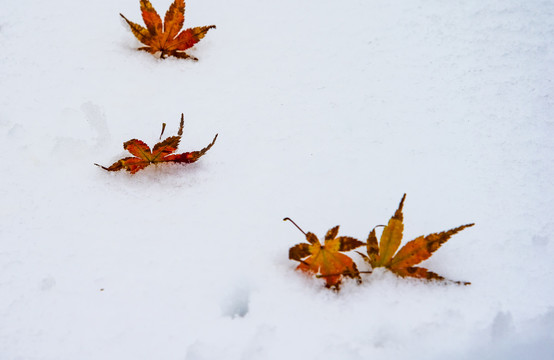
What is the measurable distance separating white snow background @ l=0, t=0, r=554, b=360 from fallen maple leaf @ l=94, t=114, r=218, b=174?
35 millimetres

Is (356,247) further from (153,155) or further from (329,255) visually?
(153,155)

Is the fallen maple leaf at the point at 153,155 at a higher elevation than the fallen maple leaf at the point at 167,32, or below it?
below

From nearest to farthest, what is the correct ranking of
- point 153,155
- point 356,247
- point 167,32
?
point 356,247, point 153,155, point 167,32

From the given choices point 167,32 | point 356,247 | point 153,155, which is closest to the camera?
point 356,247

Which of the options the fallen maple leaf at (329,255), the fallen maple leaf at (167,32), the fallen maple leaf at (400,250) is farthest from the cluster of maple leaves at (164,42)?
the fallen maple leaf at (400,250)

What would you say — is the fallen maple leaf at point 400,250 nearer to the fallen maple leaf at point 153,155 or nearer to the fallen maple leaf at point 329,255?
the fallen maple leaf at point 329,255

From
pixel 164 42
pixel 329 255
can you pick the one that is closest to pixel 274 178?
pixel 329 255

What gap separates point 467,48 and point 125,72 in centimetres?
120

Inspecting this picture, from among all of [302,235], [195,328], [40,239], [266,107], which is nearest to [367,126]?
[266,107]

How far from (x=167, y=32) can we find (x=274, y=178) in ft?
2.27

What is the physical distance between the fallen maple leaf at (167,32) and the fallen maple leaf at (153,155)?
0.49 metres

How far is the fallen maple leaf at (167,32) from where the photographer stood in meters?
1.41

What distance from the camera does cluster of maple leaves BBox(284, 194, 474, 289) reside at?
91 cm

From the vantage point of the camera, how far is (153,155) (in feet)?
3.74
